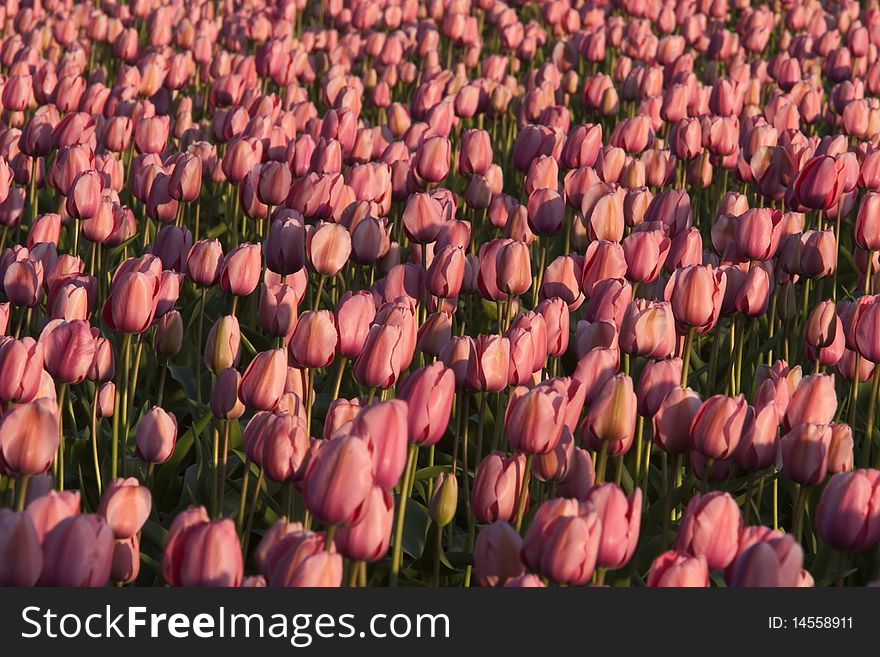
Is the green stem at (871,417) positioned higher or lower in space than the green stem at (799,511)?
higher

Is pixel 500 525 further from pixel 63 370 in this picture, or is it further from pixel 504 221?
pixel 504 221

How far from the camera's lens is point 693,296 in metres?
2.93

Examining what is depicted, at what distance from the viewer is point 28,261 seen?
314cm

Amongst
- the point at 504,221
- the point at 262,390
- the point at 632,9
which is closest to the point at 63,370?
the point at 262,390

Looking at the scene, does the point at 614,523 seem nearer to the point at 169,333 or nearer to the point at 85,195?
the point at 169,333

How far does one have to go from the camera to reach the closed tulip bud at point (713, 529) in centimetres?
196

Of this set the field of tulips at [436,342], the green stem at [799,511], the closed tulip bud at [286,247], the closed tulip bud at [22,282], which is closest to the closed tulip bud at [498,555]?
the field of tulips at [436,342]

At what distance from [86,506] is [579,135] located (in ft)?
7.23

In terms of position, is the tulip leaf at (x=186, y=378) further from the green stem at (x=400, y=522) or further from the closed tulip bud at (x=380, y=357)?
the green stem at (x=400, y=522)

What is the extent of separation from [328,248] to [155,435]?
35.9 inches

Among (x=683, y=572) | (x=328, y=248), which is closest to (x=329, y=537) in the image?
(x=683, y=572)

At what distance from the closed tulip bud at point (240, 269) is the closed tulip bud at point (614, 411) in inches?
44.5

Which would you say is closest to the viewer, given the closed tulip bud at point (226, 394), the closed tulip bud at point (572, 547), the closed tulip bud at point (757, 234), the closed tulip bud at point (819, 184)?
the closed tulip bud at point (572, 547)

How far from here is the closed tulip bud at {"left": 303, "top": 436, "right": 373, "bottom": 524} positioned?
1.86m
